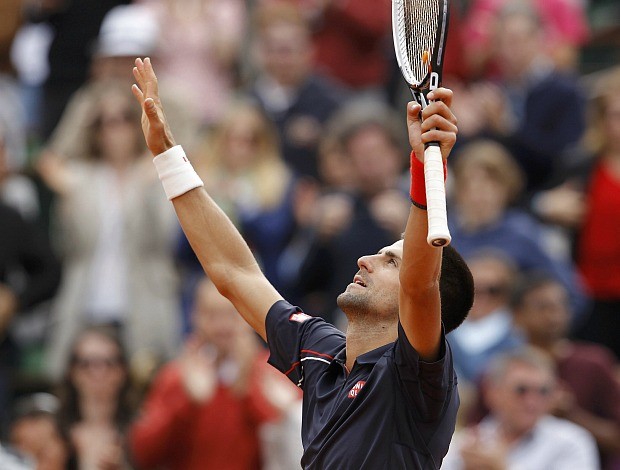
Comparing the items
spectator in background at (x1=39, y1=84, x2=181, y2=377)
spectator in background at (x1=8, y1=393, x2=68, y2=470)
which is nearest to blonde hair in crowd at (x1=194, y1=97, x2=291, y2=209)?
spectator in background at (x1=39, y1=84, x2=181, y2=377)

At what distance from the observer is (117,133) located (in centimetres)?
966

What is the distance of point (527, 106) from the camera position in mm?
10969

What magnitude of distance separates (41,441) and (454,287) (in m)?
3.96

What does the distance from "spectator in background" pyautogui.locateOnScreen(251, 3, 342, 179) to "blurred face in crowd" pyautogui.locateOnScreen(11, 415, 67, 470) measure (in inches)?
124

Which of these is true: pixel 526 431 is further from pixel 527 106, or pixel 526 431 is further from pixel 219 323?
pixel 527 106

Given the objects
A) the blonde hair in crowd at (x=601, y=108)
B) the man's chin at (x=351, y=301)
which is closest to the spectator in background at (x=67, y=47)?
the blonde hair in crowd at (x=601, y=108)

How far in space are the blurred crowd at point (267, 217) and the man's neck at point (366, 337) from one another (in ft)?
9.69

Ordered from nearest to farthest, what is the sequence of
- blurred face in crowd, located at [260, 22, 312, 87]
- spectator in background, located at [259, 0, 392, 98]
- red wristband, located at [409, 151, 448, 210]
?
red wristband, located at [409, 151, 448, 210] < blurred face in crowd, located at [260, 22, 312, 87] < spectator in background, located at [259, 0, 392, 98]

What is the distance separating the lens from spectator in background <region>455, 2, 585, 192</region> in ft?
34.5

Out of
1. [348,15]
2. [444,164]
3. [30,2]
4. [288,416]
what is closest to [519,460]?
[288,416]

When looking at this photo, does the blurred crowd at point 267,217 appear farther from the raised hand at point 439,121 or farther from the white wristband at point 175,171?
the raised hand at point 439,121

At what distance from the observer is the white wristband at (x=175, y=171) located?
17.3ft

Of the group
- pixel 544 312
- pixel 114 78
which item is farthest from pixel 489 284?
pixel 114 78

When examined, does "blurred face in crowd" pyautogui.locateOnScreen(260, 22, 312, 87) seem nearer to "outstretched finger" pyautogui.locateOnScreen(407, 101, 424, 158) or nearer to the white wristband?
the white wristband
